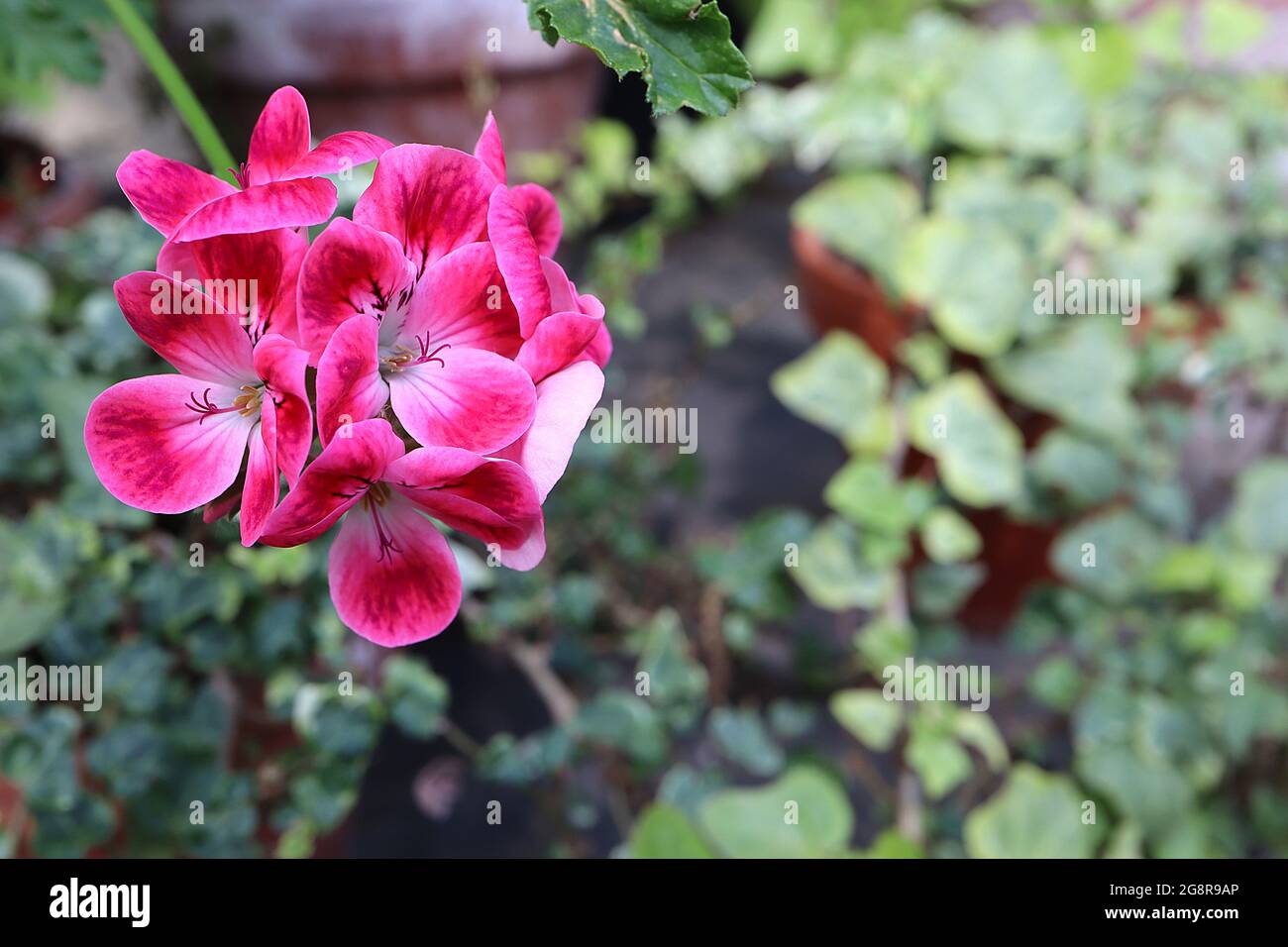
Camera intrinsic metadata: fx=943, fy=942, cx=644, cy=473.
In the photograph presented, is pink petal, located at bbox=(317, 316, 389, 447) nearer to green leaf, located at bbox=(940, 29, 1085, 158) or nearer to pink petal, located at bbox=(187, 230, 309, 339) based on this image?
pink petal, located at bbox=(187, 230, 309, 339)

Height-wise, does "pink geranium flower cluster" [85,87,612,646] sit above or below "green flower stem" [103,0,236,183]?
below

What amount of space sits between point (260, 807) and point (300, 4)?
97 cm

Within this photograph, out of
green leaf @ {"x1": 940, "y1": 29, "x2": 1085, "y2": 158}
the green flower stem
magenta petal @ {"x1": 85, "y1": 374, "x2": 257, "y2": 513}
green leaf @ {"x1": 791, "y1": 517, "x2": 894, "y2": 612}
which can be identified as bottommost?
green leaf @ {"x1": 791, "y1": 517, "x2": 894, "y2": 612}

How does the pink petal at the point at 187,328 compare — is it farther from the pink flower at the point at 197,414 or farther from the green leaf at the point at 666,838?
the green leaf at the point at 666,838

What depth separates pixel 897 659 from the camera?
0.85 meters

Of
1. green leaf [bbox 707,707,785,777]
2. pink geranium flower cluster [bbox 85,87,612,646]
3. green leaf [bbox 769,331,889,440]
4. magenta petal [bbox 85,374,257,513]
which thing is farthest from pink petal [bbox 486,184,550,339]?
green leaf [bbox 769,331,889,440]

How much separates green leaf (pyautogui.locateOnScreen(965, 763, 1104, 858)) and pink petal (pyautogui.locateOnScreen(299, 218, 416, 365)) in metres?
0.66

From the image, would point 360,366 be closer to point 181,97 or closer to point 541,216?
point 541,216

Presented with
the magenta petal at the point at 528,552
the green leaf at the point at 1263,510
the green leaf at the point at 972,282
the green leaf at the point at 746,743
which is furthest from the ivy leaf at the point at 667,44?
the green leaf at the point at 1263,510

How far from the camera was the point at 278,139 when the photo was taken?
297 millimetres

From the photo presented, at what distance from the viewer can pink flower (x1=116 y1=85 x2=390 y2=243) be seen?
0.26 metres

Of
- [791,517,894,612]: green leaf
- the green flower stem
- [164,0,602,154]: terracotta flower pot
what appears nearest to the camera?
the green flower stem

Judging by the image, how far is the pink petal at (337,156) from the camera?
0.92 feet

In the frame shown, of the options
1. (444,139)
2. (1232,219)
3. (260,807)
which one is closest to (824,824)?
(260,807)
